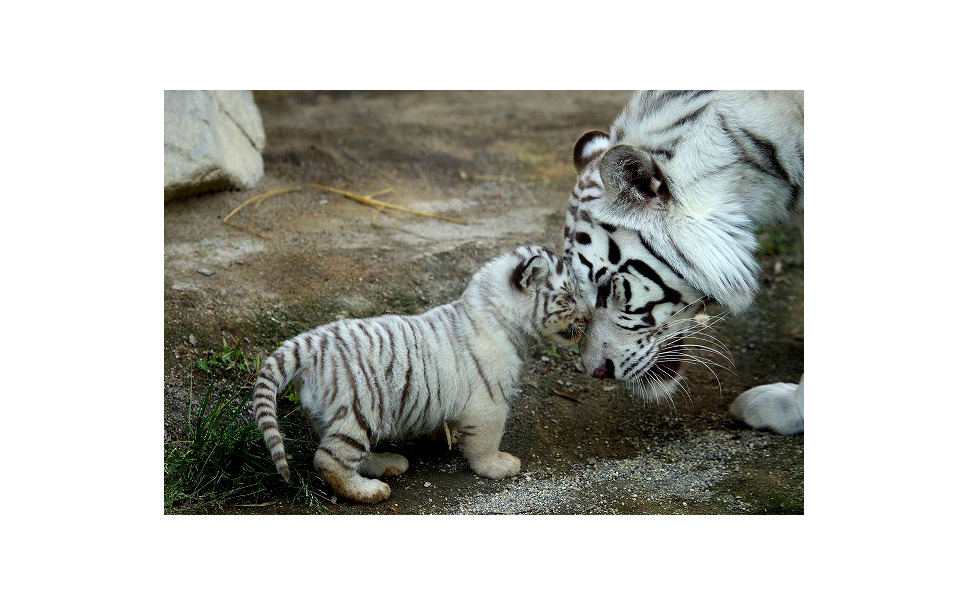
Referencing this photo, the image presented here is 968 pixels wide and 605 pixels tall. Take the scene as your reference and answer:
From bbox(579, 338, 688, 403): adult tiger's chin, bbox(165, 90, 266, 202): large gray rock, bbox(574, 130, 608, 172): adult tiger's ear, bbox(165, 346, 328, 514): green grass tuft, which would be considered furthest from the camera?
bbox(165, 90, 266, 202): large gray rock

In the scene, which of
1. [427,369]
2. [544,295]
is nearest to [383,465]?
[427,369]

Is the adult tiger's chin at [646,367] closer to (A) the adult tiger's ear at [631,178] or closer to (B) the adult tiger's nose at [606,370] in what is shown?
(B) the adult tiger's nose at [606,370]

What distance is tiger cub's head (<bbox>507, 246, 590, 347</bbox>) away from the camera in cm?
338

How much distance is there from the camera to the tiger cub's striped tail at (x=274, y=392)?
2.85 meters

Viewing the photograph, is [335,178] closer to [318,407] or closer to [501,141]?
[501,141]

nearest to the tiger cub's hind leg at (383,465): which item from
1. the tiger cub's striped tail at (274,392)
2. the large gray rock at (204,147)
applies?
the tiger cub's striped tail at (274,392)

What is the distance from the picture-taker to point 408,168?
5.57 meters

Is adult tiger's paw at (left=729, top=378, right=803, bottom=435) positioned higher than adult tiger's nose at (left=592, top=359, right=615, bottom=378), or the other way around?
adult tiger's nose at (left=592, top=359, right=615, bottom=378)

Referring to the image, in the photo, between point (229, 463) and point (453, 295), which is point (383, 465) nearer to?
point (229, 463)

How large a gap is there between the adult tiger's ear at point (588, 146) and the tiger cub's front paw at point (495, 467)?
1217 millimetres

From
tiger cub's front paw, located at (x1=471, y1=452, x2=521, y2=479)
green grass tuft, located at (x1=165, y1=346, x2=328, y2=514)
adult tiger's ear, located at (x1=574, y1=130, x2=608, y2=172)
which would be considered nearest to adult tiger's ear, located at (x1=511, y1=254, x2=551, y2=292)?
adult tiger's ear, located at (x1=574, y1=130, x2=608, y2=172)

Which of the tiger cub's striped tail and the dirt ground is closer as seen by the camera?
the tiger cub's striped tail

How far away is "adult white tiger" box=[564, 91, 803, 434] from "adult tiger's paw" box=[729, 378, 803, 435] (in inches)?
29.8

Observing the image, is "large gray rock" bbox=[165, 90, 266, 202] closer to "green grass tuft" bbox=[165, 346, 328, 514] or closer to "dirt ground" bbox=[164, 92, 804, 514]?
"dirt ground" bbox=[164, 92, 804, 514]
